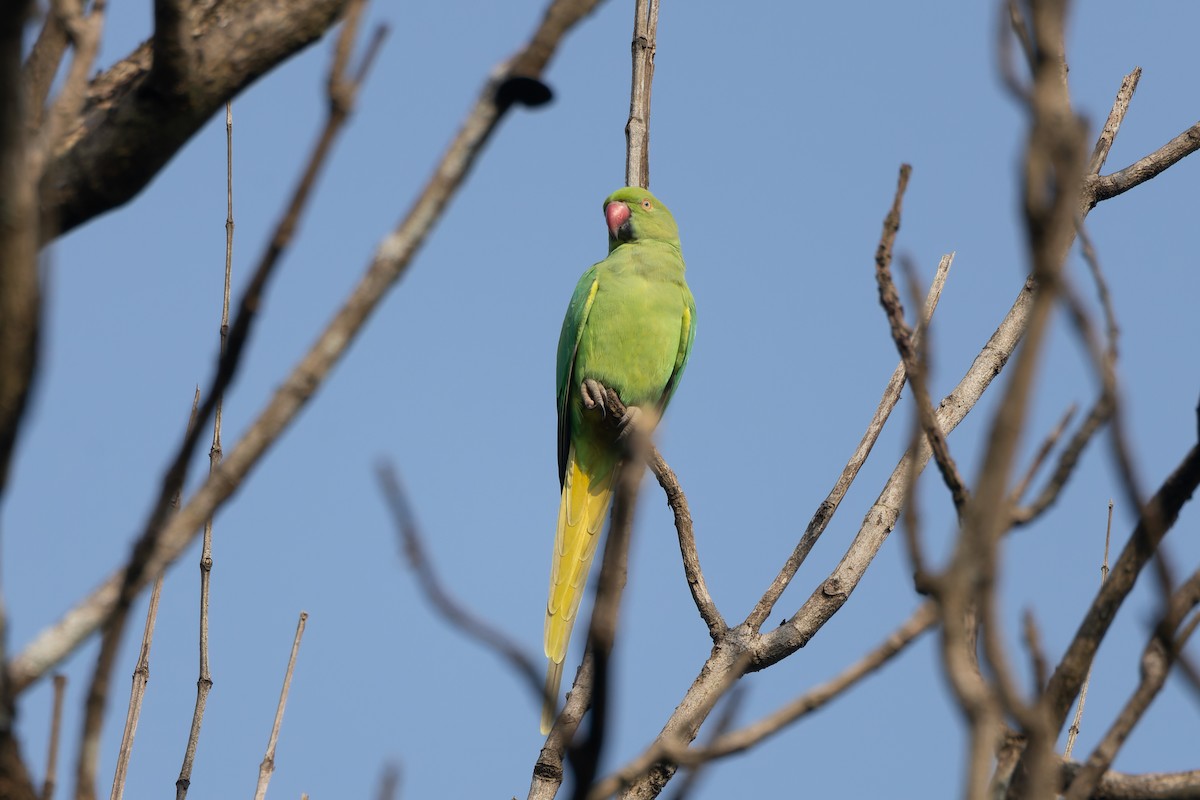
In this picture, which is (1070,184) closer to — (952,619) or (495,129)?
(952,619)

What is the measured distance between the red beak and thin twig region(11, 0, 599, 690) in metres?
4.46

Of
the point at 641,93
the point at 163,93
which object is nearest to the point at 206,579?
the point at 163,93

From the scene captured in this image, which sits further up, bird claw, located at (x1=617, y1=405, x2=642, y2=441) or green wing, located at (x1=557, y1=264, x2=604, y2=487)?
green wing, located at (x1=557, y1=264, x2=604, y2=487)

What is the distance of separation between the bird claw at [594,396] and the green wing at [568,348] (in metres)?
0.14

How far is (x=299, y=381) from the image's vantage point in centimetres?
106

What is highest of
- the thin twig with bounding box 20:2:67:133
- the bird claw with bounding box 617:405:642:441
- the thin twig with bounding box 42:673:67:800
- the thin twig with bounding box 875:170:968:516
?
the bird claw with bounding box 617:405:642:441

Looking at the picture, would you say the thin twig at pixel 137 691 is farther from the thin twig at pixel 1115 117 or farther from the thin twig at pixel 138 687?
the thin twig at pixel 1115 117

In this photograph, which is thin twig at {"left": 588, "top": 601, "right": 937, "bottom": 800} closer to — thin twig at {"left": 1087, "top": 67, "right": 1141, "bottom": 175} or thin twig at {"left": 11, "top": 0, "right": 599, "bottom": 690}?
thin twig at {"left": 11, "top": 0, "right": 599, "bottom": 690}

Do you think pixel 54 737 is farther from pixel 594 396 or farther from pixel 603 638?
pixel 594 396

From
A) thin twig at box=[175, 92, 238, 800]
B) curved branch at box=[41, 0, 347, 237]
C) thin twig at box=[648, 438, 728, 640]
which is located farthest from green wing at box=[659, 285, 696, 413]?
curved branch at box=[41, 0, 347, 237]

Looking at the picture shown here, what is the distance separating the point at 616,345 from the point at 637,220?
712 mm

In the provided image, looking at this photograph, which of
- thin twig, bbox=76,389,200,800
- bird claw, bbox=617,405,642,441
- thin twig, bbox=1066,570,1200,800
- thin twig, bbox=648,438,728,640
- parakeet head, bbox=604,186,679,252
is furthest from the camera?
parakeet head, bbox=604,186,679,252

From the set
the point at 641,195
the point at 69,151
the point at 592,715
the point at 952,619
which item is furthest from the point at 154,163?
the point at 641,195

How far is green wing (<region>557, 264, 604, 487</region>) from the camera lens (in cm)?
533
